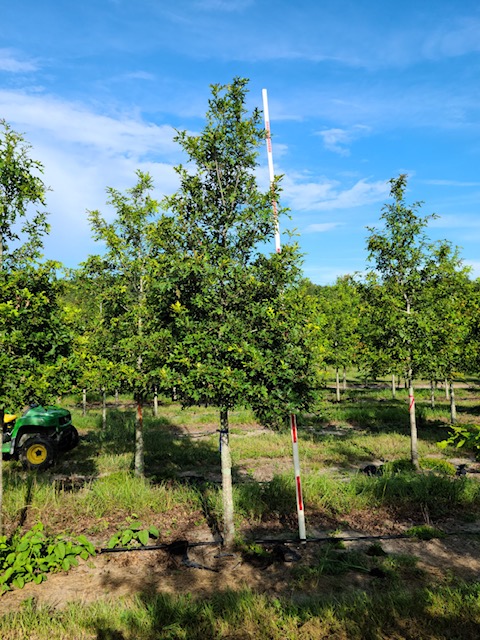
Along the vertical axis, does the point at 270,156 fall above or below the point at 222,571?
above

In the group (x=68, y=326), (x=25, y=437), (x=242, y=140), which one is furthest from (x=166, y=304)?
(x=25, y=437)

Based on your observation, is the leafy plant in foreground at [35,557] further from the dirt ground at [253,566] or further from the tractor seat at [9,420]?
the tractor seat at [9,420]

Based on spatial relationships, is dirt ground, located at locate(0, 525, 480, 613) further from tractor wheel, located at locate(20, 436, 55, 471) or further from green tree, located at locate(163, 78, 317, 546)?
tractor wheel, located at locate(20, 436, 55, 471)

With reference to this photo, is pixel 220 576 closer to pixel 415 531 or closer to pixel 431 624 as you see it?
pixel 431 624

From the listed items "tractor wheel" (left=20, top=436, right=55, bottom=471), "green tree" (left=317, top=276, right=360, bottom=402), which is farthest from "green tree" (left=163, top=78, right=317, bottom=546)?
"green tree" (left=317, top=276, right=360, bottom=402)

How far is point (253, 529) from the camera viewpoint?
8109mm

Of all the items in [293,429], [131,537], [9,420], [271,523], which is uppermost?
[293,429]

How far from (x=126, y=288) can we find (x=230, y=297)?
4.63 metres

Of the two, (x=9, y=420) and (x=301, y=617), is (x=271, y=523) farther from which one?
(x=9, y=420)

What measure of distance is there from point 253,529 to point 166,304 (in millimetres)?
4415

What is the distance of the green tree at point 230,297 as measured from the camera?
6.70 meters

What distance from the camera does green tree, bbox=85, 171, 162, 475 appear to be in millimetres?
10305

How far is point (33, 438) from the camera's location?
12375 mm

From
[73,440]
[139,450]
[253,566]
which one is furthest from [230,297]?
[73,440]
